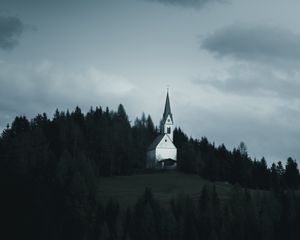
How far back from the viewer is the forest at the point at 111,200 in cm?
9506

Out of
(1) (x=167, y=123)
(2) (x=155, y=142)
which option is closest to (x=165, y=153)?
(2) (x=155, y=142)

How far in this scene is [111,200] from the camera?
104812 mm

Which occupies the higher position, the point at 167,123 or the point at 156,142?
the point at 167,123

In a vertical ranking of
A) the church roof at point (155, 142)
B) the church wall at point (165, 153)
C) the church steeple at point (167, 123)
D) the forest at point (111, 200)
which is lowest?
the forest at point (111, 200)

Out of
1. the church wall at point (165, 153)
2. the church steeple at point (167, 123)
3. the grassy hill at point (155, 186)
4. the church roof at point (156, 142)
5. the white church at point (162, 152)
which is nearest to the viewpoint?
the grassy hill at point (155, 186)

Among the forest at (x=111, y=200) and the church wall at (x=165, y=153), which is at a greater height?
the church wall at (x=165, y=153)

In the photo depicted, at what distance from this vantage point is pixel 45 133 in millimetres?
146750

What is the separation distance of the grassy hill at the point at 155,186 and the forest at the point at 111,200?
385cm

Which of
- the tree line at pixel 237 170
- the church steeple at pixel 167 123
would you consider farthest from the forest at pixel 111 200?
the church steeple at pixel 167 123

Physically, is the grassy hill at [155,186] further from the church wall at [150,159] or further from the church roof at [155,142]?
the church roof at [155,142]

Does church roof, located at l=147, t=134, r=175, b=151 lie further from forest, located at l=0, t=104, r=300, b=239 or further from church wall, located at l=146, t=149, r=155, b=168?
forest, located at l=0, t=104, r=300, b=239

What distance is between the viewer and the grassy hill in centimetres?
12262

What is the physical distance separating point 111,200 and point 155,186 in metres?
30.8

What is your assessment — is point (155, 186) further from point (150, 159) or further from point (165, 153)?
point (150, 159)
